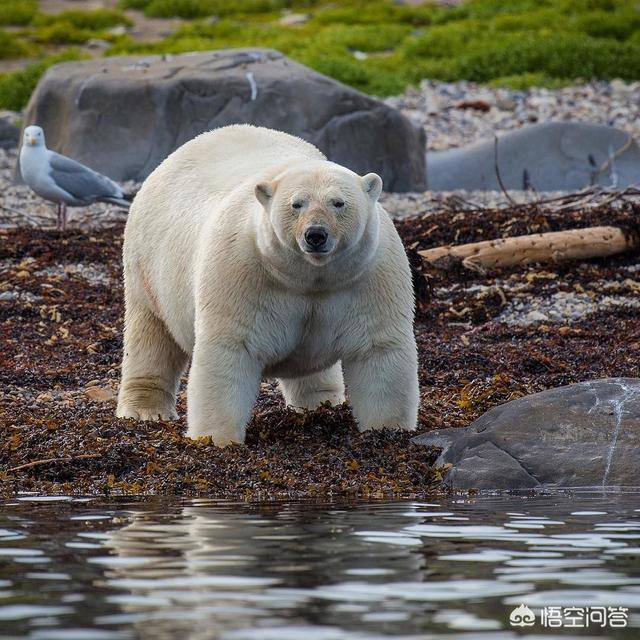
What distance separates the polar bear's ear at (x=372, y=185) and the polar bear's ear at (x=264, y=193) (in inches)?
14.9

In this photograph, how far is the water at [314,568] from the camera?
3.15 metres

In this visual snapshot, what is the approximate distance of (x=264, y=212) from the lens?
568 centimetres

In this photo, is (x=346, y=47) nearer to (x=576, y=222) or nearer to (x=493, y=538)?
(x=576, y=222)

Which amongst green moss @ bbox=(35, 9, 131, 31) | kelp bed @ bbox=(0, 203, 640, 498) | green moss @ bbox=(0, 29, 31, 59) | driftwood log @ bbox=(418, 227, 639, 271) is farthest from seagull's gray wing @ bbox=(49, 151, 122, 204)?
green moss @ bbox=(35, 9, 131, 31)

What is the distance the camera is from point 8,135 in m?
19.0

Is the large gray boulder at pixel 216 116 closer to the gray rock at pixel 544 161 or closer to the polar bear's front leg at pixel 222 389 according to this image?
the gray rock at pixel 544 161

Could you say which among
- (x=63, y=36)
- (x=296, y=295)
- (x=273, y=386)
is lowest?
(x=273, y=386)

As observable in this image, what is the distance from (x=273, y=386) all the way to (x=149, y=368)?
41.9 inches

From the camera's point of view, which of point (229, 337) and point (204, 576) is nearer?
point (204, 576)

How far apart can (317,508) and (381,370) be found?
0.97 metres

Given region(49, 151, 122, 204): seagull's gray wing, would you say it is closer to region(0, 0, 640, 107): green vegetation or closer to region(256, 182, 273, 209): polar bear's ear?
region(256, 182, 273, 209): polar bear's ear

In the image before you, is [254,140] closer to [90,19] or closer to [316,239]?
[316,239]

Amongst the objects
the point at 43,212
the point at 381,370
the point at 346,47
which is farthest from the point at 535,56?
the point at 381,370

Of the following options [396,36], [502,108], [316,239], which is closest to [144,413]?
[316,239]
